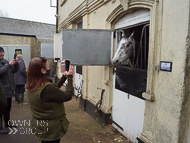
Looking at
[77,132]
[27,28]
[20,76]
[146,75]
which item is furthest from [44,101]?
[27,28]

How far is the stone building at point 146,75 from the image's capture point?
227 centimetres

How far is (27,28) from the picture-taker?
72.3ft

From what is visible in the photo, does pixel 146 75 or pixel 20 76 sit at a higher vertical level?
pixel 146 75

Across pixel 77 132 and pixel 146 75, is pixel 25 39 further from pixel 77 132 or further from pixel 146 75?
pixel 146 75

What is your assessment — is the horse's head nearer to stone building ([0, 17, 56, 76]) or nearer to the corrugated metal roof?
stone building ([0, 17, 56, 76])

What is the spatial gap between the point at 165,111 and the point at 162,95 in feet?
0.84

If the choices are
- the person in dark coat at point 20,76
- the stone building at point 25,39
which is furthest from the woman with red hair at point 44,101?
the stone building at point 25,39

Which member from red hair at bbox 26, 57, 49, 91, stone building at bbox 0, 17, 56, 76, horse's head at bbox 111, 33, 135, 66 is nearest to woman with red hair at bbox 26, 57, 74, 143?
red hair at bbox 26, 57, 49, 91

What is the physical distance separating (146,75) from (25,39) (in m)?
18.9

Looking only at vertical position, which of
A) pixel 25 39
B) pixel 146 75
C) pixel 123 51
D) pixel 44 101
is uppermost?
pixel 25 39

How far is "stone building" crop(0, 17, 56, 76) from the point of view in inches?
604

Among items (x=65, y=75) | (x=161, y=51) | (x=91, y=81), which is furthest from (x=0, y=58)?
(x=161, y=51)

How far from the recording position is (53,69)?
1636 centimetres

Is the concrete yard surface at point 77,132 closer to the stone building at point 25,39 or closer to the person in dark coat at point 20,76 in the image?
the person in dark coat at point 20,76
